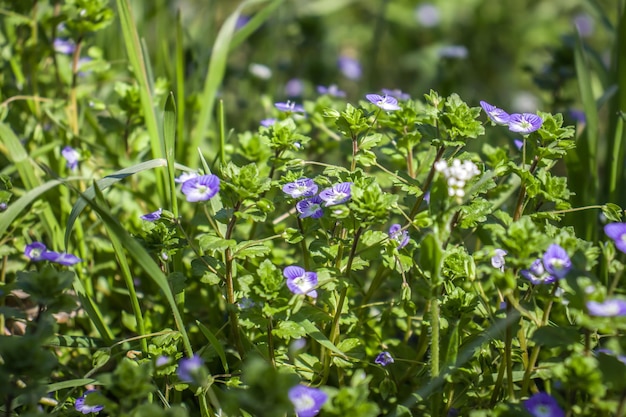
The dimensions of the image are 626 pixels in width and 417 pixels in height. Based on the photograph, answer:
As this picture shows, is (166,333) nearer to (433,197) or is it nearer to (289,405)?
(289,405)

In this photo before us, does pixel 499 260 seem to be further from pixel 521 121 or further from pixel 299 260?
pixel 299 260

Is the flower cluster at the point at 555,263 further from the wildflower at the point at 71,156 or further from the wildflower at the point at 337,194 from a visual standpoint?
the wildflower at the point at 71,156

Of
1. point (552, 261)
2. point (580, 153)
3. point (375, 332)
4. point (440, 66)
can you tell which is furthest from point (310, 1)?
point (552, 261)

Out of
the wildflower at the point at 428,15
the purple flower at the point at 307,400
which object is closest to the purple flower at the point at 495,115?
the purple flower at the point at 307,400

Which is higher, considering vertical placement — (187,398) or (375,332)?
(375,332)

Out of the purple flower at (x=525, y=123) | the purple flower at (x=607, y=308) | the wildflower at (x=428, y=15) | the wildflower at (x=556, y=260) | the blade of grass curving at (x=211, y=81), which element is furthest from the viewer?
the wildflower at (x=428, y=15)
